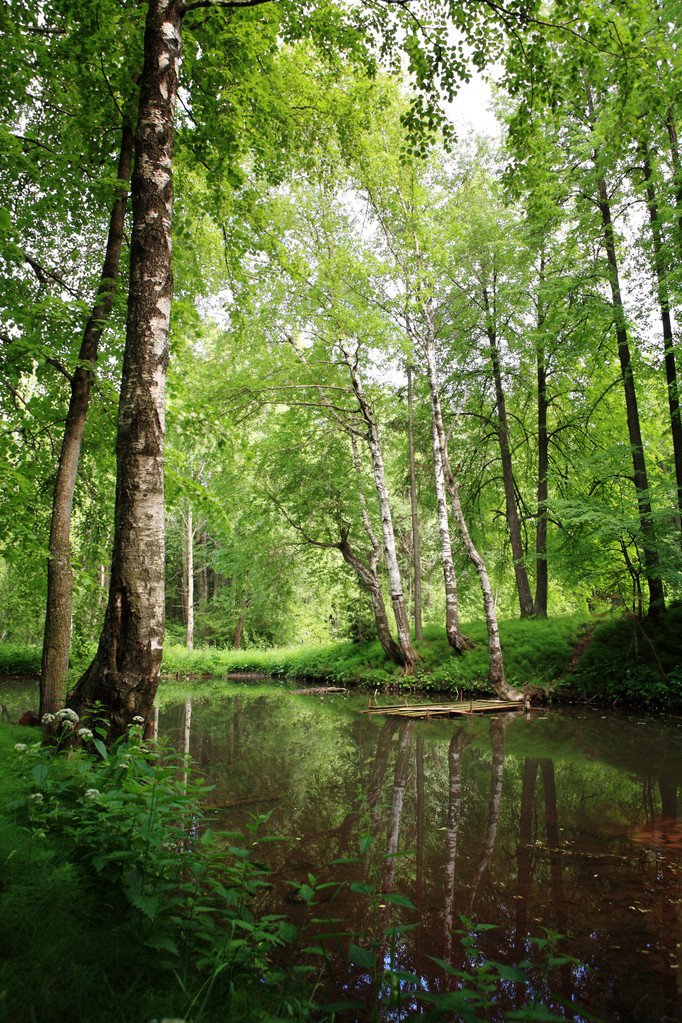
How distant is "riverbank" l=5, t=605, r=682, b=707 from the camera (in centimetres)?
1200

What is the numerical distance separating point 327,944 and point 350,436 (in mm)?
15873

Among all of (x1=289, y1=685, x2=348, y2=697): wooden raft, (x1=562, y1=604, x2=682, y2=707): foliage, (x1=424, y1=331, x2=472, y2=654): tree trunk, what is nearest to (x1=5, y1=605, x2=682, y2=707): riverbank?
(x1=562, y1=604, x2=682, y2=707): foliage

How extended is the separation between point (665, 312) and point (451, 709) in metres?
10.1

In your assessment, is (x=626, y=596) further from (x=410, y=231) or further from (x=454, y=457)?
(x=410, y=231)

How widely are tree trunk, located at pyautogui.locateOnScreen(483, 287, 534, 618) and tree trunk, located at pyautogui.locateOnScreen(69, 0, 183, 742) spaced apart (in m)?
13.4

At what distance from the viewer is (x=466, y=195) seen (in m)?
15.2

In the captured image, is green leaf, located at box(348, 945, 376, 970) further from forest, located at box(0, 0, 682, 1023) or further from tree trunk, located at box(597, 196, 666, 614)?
tree trunk, located at box(597, 196, 666, 614)

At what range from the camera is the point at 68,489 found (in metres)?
6.90

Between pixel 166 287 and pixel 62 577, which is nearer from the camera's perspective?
pixel 166 287

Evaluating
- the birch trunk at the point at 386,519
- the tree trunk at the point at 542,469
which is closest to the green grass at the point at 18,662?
the birch trunk at the point at 386,519

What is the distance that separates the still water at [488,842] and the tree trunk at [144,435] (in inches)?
64.4

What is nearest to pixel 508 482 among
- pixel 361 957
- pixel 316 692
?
pixel 316 692

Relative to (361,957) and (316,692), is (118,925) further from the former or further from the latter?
(316,692)

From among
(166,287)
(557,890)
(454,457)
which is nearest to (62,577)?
(166,287)
